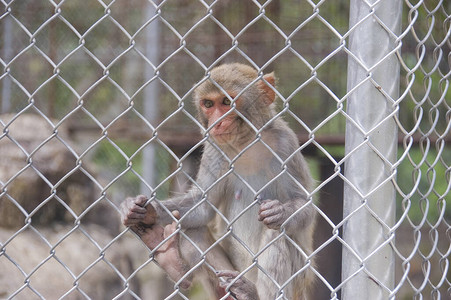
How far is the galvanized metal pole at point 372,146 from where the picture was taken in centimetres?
214

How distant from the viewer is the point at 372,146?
84.1 inches

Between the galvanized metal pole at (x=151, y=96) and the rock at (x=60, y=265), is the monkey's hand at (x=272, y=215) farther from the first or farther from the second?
the galvanized metal pole at (x=151, y=96)

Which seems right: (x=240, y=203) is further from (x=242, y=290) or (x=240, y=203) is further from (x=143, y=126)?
(x=143, y=126)

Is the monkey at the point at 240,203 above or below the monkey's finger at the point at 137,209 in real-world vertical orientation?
below

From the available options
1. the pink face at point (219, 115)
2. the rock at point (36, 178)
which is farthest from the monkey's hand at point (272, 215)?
the rock at point (36, 178)

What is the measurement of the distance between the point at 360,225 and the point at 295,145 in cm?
132

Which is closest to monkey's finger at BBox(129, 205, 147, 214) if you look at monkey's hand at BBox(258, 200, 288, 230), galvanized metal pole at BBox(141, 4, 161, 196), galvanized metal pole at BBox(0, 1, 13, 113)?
monkey's hand at BBox(258, 200, 288, 230)

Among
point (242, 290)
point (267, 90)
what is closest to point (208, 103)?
point (267, 90)

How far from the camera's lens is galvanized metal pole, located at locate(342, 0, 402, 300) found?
2141 millimetres

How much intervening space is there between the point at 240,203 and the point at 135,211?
825mm

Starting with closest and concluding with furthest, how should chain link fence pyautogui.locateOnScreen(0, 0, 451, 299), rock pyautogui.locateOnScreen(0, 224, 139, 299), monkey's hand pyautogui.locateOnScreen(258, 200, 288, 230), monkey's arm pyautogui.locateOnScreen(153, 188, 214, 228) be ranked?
monkey's hand pyautogui.locateOnScreen(258, 200, 288, 230)
monkey's arm pyautogui.locateOnScreen(153, 188, 214, 228)
rock pyautogui.locateOnScreen(0, 224, 139, 299)
chain link fence pyautogui.locateOnScreen(0, 0, 451, 299)

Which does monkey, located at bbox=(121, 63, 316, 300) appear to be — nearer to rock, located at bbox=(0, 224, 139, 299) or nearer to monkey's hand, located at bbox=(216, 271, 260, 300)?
monkey's hand, located at bbox=(216, 271, 260, 300)

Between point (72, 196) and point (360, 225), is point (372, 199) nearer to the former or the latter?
point (360, 225)

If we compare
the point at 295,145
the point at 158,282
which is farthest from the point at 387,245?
the point at 158,282
